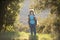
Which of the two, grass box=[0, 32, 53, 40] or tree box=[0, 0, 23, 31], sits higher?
tree box=[0, 0, 23, 31]

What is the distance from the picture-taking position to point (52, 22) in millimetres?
11805

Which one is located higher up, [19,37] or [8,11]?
[8,11]

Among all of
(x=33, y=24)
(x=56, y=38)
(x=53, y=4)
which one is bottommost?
(x=56, y=38)

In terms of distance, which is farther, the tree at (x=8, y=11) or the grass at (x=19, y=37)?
the tree at (x=8, y=11)

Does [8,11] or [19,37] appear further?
[8,11]

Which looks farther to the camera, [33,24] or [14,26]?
[14,26]

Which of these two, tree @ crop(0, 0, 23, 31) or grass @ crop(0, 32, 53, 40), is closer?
grass @ crop(0, 32, 53, 40)

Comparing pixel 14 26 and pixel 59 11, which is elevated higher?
pixel 59 11

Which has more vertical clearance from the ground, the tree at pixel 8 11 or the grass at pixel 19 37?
the tree at pixel 8 11

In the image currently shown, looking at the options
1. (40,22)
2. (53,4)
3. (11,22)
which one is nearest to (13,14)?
(11,22)

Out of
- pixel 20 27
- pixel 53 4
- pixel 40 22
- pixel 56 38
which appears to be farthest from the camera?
pixel 20 27

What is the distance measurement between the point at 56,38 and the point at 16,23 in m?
3.20

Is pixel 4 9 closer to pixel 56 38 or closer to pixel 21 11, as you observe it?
pixel 21 11

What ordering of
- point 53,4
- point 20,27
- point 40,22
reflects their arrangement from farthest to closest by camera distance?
point 20,27, point 40,22, point 53,4
